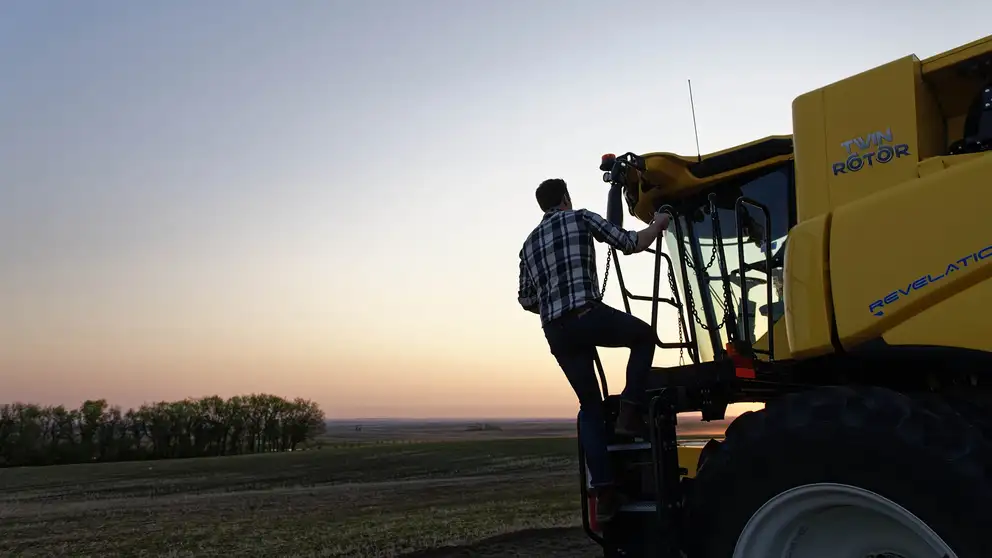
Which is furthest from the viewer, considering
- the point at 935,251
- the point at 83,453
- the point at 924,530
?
the point at 83,453

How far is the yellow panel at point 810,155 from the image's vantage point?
389 cm

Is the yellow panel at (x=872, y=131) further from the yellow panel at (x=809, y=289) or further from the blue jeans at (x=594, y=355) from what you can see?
the blue jeans at (x=594, y=355)

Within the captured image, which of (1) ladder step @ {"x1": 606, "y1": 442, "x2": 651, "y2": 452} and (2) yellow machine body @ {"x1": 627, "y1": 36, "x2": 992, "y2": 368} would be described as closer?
(2) yellow machine body @ {"x1": 627, "y1": 36, "x2": 992, "y2": 368}

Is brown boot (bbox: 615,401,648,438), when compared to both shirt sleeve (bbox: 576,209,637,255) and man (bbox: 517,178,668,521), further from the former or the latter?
shirt sleeve (bbox: 576,209,637,255)

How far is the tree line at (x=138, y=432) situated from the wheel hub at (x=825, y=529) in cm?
9101

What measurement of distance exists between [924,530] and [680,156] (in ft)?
10.4

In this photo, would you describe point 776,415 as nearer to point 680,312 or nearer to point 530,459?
point 680,312

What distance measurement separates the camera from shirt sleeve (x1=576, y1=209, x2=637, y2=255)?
442cm

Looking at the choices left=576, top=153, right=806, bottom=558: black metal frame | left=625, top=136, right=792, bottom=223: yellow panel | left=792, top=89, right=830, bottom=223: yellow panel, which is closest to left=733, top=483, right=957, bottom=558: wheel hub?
left=576, top=153, right=806, bottom=558: black metal frame

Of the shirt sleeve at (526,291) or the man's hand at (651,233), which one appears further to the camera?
the shirt sleeve at (526,291)

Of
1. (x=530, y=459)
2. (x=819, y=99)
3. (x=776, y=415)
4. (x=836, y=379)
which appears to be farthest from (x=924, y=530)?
(x=530, y=459)

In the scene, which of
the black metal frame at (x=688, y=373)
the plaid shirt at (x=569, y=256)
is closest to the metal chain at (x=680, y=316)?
the black metal frame at (x=688, y=373)

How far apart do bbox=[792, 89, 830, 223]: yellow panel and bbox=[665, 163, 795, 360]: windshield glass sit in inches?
41.6

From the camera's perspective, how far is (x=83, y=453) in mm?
82188
